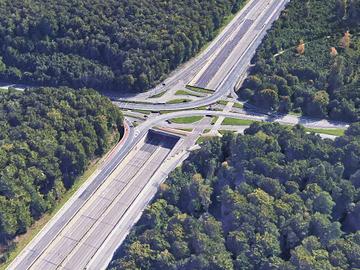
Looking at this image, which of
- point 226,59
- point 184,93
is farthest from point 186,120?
point 226,59

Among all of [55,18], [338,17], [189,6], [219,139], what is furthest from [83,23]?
[338,17]

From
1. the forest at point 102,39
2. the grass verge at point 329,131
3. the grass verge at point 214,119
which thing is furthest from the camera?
the forest at point 102,39

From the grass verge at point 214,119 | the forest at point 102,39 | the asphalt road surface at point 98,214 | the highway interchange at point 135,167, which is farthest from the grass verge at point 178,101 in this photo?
the asphalt road surface at point 98,214

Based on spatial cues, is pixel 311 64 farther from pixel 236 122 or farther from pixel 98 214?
pixel 98 214

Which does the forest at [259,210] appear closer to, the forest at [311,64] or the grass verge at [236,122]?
the grass verge at [236,122]

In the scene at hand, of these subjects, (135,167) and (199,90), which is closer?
(135,167)

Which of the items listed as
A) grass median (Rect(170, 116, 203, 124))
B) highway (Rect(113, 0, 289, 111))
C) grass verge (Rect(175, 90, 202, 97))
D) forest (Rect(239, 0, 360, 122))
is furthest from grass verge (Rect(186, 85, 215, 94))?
grass median (Rect(170, 116, 203, 124))

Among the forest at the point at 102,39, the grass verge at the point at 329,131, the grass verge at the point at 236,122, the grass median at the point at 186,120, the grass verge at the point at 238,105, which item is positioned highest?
the forest at the point at 102,39
